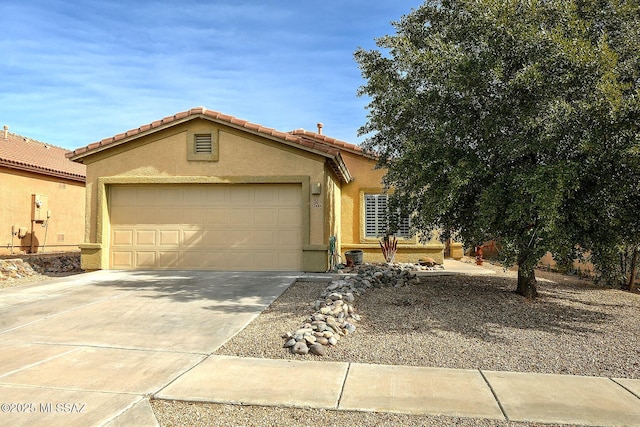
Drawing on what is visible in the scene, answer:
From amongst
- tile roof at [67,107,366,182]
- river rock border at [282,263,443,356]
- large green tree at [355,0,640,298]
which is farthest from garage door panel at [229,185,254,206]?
large green tree at [355,0,640,298]

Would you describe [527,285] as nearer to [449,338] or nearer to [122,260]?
[449,338]

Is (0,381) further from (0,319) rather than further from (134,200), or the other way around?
(134,200)

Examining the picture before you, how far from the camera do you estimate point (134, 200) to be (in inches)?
511

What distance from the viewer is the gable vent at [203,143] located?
12.7 meters

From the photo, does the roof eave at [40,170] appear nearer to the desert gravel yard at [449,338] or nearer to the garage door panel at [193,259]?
the garage door panel at [193,259]

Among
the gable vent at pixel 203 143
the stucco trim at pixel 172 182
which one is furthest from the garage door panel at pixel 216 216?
the gable vent at pixel 203 143

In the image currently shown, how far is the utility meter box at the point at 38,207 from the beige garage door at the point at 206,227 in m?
6.47

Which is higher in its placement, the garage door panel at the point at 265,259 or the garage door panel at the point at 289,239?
the garage door panel at the point at 289,239

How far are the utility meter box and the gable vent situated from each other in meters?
8.72

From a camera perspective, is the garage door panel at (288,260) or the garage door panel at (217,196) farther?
the garage door panel at (217,196)

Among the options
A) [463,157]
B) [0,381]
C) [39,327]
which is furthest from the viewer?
[463,157]

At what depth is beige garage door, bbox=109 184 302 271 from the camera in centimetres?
1248

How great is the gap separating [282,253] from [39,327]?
21.3 feet

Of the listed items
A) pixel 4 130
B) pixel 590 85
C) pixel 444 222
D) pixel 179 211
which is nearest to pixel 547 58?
pixel 590 85
